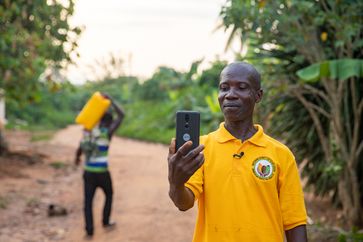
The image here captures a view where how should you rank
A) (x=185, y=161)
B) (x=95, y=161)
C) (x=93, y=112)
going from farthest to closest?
(x=93, y=112) < (x=95, y=161) < (x=185, y=161)

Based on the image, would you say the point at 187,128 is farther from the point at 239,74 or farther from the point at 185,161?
the point at 239,74

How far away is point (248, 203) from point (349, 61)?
306 centimetres

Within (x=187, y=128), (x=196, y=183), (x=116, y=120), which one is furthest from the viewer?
(x=116, y=120)

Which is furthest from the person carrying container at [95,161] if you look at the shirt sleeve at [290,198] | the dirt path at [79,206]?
the shirt sleeve at [290,198]

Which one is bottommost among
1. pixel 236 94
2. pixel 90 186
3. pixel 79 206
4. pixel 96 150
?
pixel 79 206

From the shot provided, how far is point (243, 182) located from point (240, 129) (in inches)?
9.6

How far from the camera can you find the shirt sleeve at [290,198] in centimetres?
232

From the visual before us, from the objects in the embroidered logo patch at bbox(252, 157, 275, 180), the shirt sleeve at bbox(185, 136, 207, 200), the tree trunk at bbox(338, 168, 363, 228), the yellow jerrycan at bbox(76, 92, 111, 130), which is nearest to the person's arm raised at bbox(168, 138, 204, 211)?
the shirt sleeve at bbox(185, 136, 207, 200)

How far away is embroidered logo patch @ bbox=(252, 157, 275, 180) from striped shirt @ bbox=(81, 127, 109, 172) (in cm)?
379

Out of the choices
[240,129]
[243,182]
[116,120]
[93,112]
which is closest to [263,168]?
[243,182]

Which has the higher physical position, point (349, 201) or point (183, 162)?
point (183, 162)

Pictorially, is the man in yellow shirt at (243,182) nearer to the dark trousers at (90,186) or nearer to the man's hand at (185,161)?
the man's hand at (185,161)

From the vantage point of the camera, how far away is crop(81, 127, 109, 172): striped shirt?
5887 millimetres

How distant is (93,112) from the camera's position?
19.7 feet
